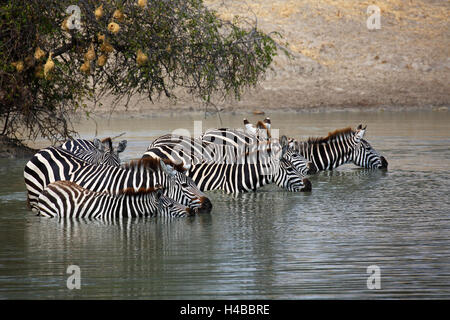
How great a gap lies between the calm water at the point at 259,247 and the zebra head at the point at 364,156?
4.19ft

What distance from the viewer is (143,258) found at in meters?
9.36

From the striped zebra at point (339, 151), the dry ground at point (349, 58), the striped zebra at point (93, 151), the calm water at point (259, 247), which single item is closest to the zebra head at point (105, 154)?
the striped zebra at point (93, 151)

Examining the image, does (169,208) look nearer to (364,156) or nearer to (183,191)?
(183,191)

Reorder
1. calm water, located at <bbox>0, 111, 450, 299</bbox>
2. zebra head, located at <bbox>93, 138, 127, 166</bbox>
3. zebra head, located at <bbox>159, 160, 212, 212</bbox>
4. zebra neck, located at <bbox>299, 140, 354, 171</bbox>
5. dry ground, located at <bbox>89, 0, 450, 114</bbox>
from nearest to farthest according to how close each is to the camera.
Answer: calm water, located at <bbox>0, 111, 450, 299</bbox>
zebra head, located at <bbox>159, 160, 212, 212</bbox>
zebra head, located at <bbox>93, 138, 127, 166</bbox>
zebra neck, located at <bbox>299, 140, 354, 171</bbox>
dry ground, located at <bbox>89, 0, 450, 114</bbox>

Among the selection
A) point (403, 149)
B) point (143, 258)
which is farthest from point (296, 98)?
point (143, 258)

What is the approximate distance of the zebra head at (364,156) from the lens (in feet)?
57.0

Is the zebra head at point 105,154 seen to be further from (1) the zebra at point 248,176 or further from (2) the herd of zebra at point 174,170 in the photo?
(1) the zebra at point 248,176

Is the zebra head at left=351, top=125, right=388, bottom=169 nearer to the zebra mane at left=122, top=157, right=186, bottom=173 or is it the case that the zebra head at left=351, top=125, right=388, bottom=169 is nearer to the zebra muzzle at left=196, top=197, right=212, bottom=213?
the zebra muzzle at left=196, top=197, right=212, bottom=213

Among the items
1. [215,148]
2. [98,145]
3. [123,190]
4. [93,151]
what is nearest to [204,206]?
[123,190]

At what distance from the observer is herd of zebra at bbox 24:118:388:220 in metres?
11.8

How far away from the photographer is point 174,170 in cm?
1194

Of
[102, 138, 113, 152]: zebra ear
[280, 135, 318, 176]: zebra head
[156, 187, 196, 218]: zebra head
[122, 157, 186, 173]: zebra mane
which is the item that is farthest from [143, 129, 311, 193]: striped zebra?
[156, 187, 196, 218]: zebra head

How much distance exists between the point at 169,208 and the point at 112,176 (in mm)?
1109
